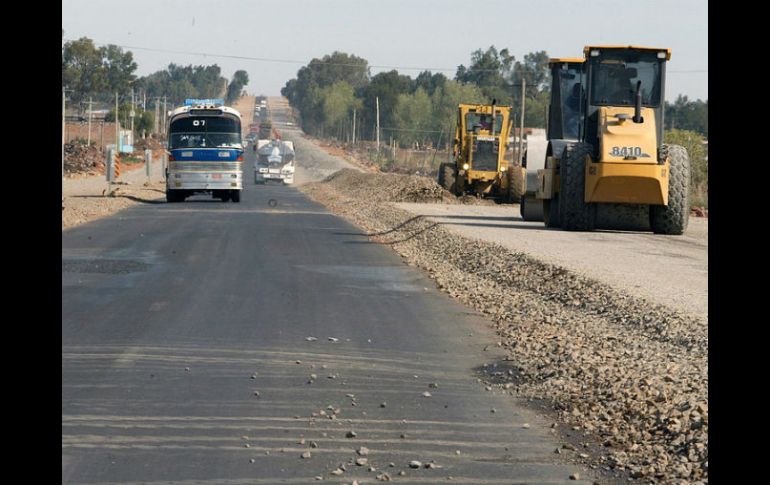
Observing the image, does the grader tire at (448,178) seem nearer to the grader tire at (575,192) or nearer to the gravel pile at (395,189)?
the gravel pile at (395,189)

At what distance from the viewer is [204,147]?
42.5 metres

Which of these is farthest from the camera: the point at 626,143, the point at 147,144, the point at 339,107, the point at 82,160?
the point at 339,107

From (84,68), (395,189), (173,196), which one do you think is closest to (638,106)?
(173,196)

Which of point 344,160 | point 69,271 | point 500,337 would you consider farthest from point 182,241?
point 344,160

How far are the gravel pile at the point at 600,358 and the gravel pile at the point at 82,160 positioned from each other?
2490 inches

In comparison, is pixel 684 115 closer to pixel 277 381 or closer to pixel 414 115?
pixel 414 115

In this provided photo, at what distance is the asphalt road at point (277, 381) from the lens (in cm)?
680

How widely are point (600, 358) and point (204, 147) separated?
3314 cm

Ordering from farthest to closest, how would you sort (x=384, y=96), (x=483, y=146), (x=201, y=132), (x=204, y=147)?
(x=384, y=96), (x=483, y=146), (x=204, y=147), (x=201, y=132)

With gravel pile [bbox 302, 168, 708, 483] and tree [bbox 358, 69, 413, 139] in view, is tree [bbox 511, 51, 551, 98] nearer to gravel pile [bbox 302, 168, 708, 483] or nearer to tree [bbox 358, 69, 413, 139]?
tree [bbox 358, 69, 413, 139]
